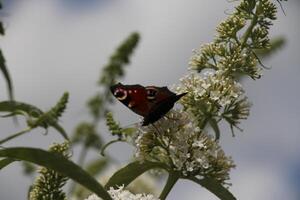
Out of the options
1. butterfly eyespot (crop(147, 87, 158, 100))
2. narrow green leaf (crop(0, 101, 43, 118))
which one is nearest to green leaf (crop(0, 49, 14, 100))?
narrow green leaf (crop(0, 101, 43, 118))

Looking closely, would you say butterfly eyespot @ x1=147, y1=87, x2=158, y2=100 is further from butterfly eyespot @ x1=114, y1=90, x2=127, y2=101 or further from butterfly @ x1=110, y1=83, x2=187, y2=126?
butterfly eyespot @ x1=114, y1=90, x2=127, y2=101

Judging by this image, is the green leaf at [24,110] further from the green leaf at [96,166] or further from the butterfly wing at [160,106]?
the green leaf at [96,166]

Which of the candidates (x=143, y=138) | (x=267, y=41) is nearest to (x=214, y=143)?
(x=143, y=138)

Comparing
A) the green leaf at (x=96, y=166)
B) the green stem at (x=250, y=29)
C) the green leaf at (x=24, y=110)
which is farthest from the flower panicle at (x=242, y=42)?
the green leaf at (x=96, y=166)

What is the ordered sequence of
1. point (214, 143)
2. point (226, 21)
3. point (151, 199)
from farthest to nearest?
point (226, 21)
point (214, 143)
point (151, 199)

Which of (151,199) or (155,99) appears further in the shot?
(155,99)

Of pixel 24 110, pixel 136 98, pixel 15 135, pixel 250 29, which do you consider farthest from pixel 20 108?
pixel 250 29

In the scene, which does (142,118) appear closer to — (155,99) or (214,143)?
(155,99)
